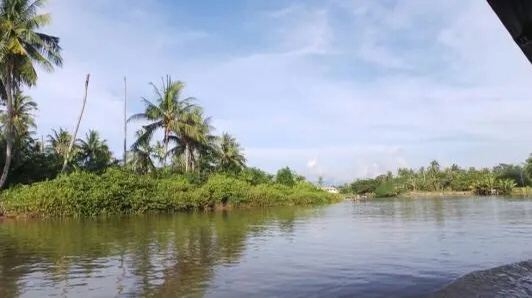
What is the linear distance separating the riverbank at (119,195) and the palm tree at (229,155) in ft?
45.7

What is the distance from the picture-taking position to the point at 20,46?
95.5 feet

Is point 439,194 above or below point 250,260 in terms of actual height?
above

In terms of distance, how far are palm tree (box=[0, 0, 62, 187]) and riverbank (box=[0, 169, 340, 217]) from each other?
6.97 ft

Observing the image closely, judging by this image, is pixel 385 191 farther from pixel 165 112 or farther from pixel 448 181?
pixel 165 112

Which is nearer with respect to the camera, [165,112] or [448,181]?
[165,112]

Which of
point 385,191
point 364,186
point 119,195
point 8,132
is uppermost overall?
point 8,132

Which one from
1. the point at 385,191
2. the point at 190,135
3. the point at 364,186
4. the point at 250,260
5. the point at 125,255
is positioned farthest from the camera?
the point at 364,186

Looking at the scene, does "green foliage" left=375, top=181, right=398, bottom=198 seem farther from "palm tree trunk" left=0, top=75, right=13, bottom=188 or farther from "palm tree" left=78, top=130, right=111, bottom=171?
"palm tree trunk" left=0, top=75, right=13, bottom=188

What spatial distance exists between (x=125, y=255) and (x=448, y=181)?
107930mm

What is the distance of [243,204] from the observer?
4675cm

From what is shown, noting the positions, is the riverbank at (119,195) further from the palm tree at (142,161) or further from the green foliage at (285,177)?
the green foliage at (285,177)

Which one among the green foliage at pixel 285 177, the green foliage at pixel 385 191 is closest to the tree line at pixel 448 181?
the green foliage at pixel 385 191

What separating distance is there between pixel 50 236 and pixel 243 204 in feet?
91.3

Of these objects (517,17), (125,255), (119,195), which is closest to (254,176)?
(119,195)
